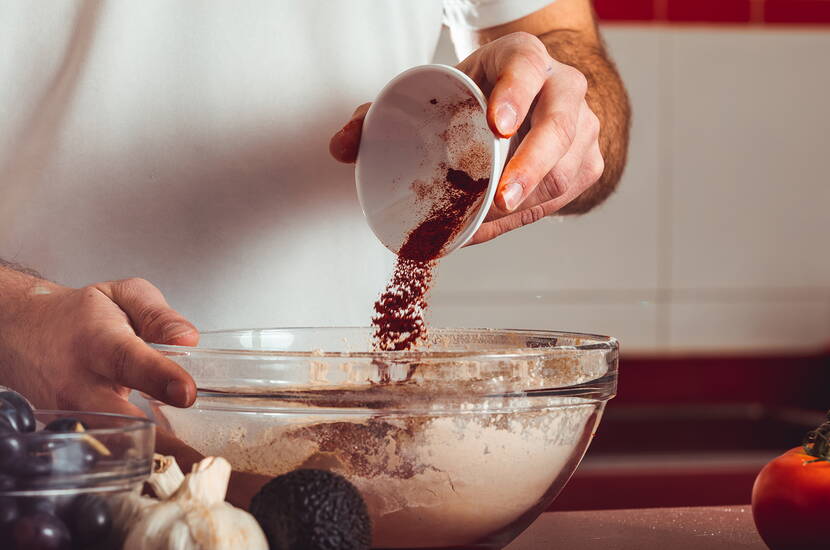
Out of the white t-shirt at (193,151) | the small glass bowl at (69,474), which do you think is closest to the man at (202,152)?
the white t-shirt at (193,151)

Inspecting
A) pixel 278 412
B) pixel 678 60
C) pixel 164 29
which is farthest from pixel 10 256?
pixel 678 60

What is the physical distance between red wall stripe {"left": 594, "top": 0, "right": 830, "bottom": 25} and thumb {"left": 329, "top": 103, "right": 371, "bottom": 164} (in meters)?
1.80

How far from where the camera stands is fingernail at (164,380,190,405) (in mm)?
656

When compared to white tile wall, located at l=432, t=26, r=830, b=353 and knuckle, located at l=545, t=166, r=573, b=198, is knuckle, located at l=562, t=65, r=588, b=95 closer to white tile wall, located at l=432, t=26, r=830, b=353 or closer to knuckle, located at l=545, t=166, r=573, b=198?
knuckle, located at l=545, t=166, r=573, b=198

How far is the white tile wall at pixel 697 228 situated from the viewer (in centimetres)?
271

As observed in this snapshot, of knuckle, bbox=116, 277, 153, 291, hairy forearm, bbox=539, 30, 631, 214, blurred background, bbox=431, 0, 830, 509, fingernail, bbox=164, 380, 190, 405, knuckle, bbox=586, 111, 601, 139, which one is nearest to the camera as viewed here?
fingernail, bbox=164, 380, 190, 405

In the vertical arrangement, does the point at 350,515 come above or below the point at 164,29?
below

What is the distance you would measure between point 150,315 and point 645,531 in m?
0.43

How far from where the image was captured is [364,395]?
68 cm

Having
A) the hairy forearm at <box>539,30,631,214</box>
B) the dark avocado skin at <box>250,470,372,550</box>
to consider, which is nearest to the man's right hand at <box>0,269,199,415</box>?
the dark avocado skin at <box>250,470,372,550</box>

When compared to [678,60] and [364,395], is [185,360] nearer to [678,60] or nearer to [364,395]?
[364,395]

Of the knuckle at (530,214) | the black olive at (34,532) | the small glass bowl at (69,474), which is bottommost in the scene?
the black olive at (34,532)

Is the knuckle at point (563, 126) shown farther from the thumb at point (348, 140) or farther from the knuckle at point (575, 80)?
the thumb at point (348, 140)

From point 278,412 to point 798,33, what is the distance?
8.14ft
